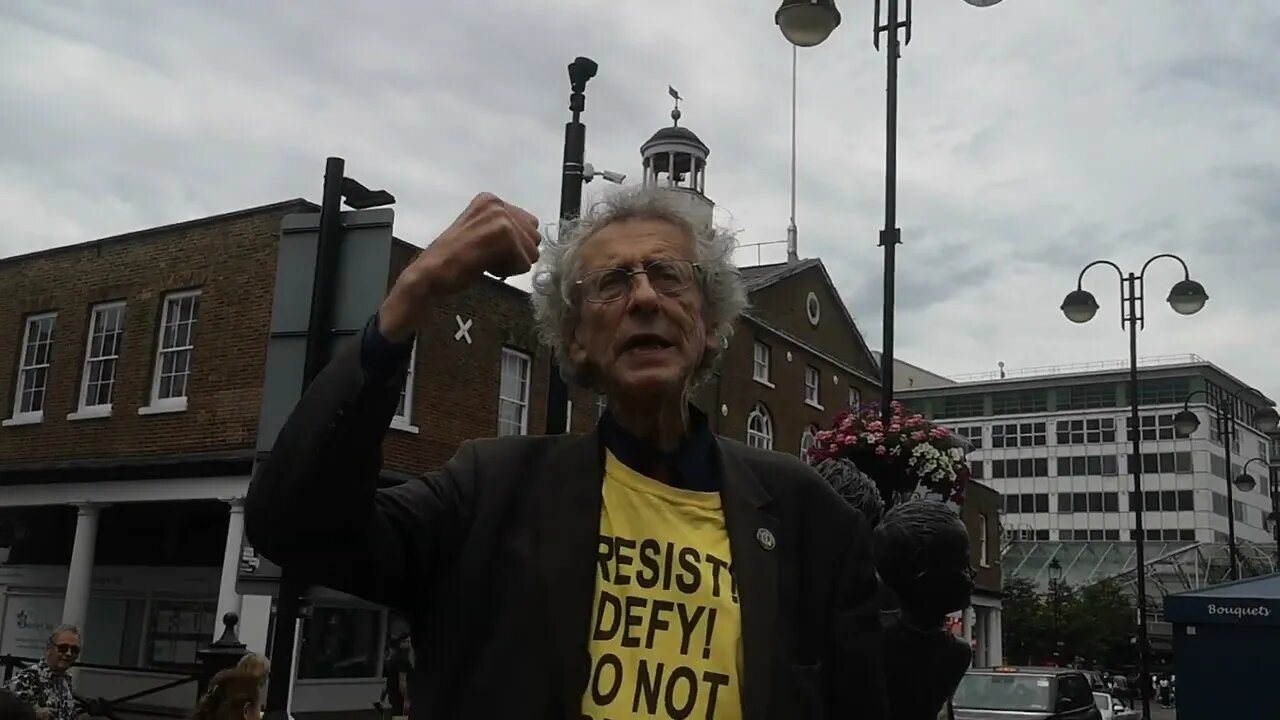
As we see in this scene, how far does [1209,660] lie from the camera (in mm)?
9617

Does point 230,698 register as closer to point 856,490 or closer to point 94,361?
point 856,490

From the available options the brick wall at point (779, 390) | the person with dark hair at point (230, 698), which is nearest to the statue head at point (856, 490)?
the person with dark hair at point (230, 698)

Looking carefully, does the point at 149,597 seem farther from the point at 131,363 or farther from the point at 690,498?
the point at 690,498

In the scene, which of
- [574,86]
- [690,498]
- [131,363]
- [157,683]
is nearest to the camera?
[690,498]

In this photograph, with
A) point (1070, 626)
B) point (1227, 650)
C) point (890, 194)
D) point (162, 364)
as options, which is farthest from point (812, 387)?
point (1070, 626)

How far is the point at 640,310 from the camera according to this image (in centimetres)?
184

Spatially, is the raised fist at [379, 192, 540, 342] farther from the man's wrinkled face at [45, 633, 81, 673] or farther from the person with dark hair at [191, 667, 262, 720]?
A: the man's wrinkled face at [45, 633, 81, 673]

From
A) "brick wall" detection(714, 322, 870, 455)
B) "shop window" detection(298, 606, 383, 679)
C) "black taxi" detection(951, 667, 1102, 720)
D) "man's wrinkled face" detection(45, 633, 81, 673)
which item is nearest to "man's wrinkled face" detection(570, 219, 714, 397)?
"man's wrinkled face" detection(45, 633, 81, 673)

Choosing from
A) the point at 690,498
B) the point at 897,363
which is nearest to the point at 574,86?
the point at 690,498

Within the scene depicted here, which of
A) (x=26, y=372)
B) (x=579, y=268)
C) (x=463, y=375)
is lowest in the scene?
(x=579, y=268)

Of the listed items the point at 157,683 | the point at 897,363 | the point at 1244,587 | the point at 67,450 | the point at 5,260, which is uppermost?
the point at 897,363

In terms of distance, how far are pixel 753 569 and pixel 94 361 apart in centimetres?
1994

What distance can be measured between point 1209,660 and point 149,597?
56.7 feet

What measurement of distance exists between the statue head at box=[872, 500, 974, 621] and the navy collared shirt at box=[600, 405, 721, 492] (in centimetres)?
33
